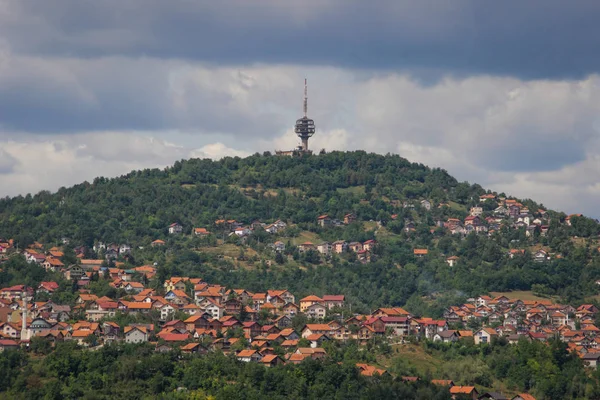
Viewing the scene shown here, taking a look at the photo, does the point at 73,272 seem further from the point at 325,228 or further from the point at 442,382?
the point at 325,228

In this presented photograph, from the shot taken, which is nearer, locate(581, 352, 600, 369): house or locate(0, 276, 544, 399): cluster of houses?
locate(0, 276, 544, 399): cluster of houses

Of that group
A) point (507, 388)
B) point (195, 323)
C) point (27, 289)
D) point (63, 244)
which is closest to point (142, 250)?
point (63, 244)

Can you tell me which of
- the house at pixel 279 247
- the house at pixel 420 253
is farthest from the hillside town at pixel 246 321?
the house at pixel 420 253

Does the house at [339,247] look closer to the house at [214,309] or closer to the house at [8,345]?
the house at [214,309]

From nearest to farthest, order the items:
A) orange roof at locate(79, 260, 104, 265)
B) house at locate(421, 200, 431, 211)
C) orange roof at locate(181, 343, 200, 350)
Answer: orange roof at locate(181, 343, 200, 350) < orange roof at locate(79, 260, 104, 265) < house at locate(421, 200, 431, 211)

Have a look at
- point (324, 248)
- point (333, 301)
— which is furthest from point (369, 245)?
point (333, 301)

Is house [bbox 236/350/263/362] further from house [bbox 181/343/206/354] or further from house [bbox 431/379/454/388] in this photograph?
house [bbox 431/379/454/388]

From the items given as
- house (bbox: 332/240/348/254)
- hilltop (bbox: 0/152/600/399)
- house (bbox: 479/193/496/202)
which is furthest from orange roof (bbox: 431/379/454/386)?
house (bbox: 479/193/496/202)
